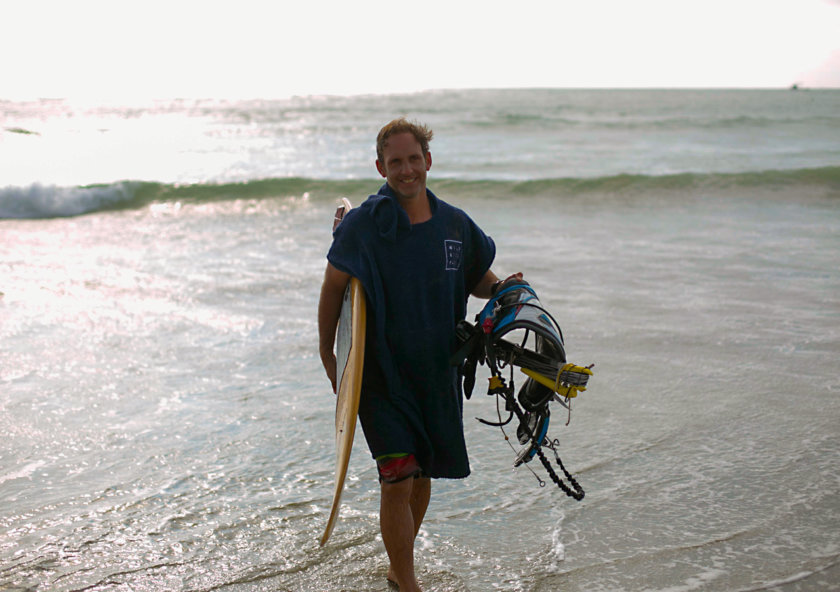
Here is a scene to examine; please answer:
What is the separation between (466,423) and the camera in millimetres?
4648

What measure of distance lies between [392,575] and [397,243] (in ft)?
3.99

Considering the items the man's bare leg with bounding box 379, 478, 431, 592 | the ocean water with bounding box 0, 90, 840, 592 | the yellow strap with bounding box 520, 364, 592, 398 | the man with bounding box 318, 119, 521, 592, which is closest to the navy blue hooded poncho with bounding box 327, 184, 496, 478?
the man with bounding box 318, 119, 521, 592

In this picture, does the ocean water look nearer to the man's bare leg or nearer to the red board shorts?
the man's bare leg

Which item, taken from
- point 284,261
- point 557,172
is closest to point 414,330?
point 284,261

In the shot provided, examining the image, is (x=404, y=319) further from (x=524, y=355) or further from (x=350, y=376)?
(x=524, y=355)

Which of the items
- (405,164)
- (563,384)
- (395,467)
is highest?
(405,164)

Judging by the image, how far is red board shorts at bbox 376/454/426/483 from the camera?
8.91 ft

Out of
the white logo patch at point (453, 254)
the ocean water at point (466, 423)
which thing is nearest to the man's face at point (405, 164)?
the white logo patch at point (453, 254)

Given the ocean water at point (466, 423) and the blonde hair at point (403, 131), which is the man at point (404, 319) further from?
the ocean water at point (466, 423)

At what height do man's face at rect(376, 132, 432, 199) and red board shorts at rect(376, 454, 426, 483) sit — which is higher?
man's face at rect(376, 132, 432, 199)

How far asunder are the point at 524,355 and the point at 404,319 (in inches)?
17.0

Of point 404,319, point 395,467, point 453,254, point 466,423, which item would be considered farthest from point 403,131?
point 466,423

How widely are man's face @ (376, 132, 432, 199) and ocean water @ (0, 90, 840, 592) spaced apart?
56.7 inches

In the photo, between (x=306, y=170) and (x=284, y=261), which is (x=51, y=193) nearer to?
(x=306, y=170)
